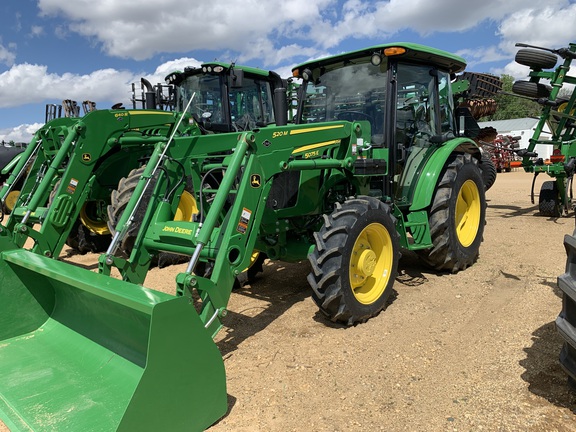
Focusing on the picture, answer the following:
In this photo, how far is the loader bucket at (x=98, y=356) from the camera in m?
2.51

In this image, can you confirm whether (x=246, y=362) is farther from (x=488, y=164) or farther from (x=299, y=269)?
(x=488, y=164)

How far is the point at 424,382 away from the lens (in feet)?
10.4

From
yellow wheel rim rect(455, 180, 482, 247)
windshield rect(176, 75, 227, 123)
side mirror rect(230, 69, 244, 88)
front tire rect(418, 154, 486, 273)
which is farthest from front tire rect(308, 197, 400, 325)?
windshield rect(176, 75, 227, 123)

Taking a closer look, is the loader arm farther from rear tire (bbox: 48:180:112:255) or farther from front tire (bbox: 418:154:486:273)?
rear tire (bbox: 48:180:112:255)

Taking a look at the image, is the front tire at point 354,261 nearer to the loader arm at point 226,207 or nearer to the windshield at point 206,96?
the loader arm at point 226,207

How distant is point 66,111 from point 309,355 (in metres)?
10.7

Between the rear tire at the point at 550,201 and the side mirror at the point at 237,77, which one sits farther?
the rear tire at the point at 550,201

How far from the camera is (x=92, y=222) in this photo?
7789 millimetres

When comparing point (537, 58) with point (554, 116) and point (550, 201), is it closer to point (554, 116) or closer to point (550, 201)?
point (554, 116)

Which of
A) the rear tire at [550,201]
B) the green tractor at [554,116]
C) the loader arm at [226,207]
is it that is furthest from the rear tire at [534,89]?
the loader arm at [226,207]

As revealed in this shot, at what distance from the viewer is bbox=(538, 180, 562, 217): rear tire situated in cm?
914

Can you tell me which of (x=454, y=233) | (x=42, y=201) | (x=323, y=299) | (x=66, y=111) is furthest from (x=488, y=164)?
(x=66, y=111)

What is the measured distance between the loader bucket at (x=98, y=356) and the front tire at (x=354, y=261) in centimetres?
134

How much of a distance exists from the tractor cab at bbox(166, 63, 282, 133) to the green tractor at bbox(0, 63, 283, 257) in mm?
16
